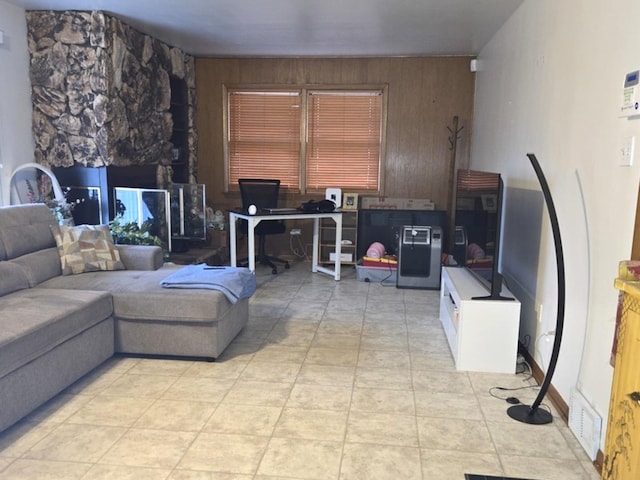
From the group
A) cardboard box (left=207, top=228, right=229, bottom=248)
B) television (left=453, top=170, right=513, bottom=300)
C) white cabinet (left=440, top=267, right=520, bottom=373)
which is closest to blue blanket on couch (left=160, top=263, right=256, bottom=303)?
white cabinet (left=440, top=267, right=520, bottom=373)

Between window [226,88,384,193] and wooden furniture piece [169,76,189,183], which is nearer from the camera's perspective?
wooden furniture piece [169,76,189,183]

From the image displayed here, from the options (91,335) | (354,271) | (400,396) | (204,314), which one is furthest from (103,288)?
(354,271)

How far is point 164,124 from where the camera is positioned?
18.4 feet

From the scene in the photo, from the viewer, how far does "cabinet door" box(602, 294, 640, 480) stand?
4.87ft

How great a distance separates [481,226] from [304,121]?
3.49 m

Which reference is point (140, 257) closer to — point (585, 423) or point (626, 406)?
point (585, 423)

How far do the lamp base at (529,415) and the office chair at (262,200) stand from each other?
3.41 m

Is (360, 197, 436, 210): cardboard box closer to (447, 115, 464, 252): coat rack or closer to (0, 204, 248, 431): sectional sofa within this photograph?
(447, 115, 464, 252): coat rack

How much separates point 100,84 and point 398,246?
3.14 meters

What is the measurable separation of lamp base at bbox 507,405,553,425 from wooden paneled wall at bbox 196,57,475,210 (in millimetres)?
3831

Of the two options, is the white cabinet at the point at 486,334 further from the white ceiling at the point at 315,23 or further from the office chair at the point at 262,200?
the office chair at the point at 262,200

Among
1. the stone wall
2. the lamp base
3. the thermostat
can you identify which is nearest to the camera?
the thermostat

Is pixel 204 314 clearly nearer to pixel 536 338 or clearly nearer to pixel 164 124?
pixel 536 338

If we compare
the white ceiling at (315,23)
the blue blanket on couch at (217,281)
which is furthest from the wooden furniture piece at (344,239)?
the blue blanket on couch at (217,281)
